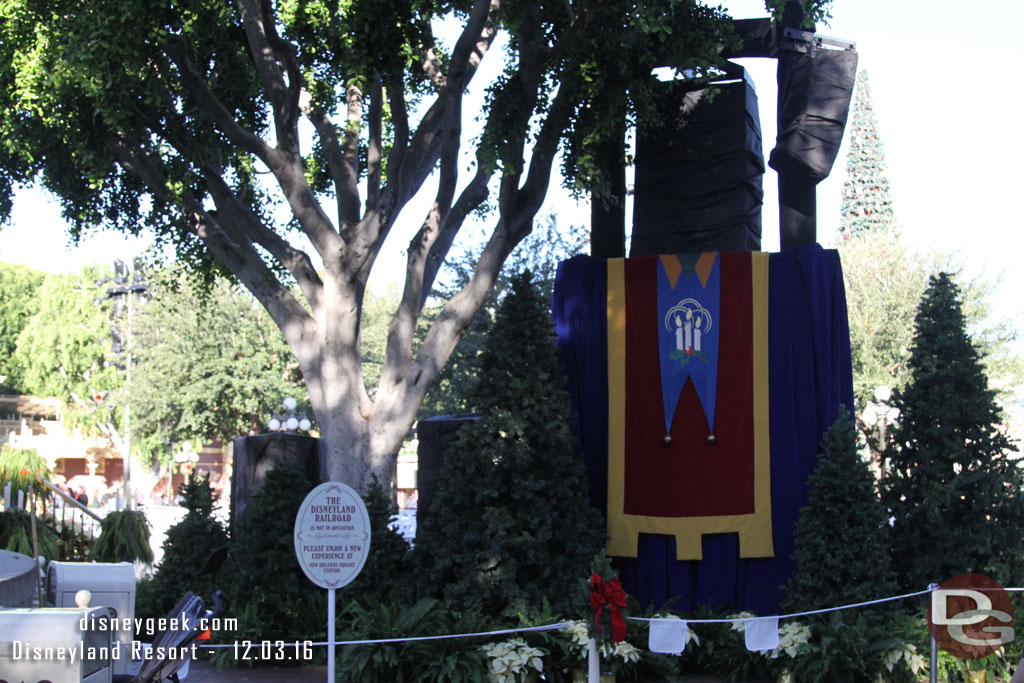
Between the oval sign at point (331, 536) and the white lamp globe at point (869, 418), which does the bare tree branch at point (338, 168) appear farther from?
the white lamp globe at point (869, 418)

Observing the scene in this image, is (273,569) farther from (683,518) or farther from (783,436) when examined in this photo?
(783,436)

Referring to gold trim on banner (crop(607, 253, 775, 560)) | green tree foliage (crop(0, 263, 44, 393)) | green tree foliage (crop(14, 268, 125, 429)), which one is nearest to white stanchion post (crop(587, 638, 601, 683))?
gold trim on banner (crop(607, 253, 775, 560))

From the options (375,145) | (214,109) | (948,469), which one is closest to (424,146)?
(375,145)

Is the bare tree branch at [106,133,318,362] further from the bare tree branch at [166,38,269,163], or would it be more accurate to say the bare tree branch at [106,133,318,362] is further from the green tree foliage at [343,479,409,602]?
the green tree foliage at [343,479,409,602]

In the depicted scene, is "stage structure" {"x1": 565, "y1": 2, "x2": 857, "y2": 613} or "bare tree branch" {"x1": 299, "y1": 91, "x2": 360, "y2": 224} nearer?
"stage structure" {"x1": 565, "y1": 2, "x2": 857, "y2": 613}

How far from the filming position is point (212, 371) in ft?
120

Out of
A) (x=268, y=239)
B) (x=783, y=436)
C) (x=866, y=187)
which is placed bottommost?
(x=783, y=436)

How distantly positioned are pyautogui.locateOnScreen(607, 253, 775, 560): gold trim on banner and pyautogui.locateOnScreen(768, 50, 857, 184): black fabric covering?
1192mm

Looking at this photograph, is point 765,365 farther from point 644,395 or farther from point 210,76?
point 210,76

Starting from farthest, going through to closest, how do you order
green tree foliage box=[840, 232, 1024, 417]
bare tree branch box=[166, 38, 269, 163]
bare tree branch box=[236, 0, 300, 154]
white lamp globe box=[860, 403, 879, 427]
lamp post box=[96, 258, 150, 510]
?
lamp post box=[96, 258, 150, 510], green tree foliage box=[840, 232, 1024, 417], white lamp globe box=[860, 403, 879, 427], bare tree branch box=[166, 38, 269, 163], bare tree branch box=[236, 0, 300, 154]

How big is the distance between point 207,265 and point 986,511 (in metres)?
11.7

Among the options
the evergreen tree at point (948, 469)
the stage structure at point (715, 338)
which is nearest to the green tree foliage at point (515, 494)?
the stage structure at point (715, 338)

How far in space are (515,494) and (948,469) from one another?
449 centimetres

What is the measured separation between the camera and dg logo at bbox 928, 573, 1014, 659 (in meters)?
9.65
